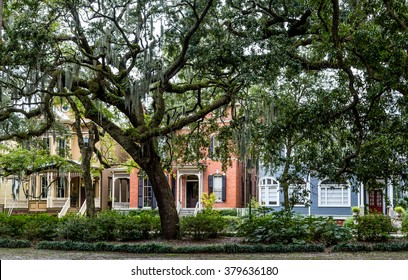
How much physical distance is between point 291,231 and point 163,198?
4.53 meters

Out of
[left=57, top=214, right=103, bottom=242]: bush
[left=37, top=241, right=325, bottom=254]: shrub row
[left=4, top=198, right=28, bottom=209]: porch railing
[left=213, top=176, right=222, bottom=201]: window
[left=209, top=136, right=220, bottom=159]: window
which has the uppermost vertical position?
[left=209, top=136, right=220, bottom=159]: window

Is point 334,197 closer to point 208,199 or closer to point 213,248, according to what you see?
point 208,199

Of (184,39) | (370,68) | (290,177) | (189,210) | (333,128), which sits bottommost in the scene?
(189,210)

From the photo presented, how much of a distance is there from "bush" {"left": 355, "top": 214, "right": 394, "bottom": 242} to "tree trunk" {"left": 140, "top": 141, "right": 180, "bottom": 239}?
19.2ft

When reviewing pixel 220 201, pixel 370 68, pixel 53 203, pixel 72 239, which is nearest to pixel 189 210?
pixel 220 201

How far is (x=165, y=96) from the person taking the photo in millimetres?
20328

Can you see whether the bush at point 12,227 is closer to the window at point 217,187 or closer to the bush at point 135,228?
the bush at point 135,228

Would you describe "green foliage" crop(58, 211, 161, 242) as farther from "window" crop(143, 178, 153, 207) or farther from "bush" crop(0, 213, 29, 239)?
"window" crop(143, 178, 153, 207)

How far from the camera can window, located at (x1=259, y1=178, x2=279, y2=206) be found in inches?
1307

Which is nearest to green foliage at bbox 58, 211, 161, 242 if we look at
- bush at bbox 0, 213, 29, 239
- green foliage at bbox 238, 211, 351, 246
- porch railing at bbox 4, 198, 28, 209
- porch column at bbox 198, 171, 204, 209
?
bush at bbox 0, 213, 29, 239

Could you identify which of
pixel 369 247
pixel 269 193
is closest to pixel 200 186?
pixel 269 193

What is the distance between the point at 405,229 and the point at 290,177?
4078 millimetres

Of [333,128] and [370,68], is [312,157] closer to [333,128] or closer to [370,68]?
[333,128]

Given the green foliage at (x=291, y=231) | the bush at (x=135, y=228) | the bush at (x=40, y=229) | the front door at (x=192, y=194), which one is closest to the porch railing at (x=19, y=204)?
the front door at (x=192, y=194)
